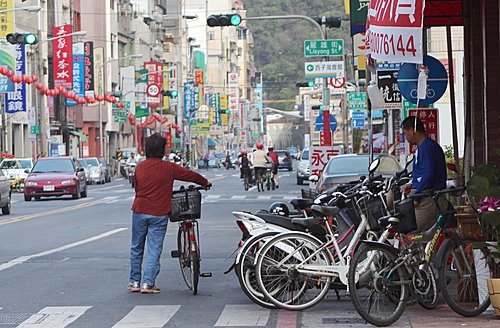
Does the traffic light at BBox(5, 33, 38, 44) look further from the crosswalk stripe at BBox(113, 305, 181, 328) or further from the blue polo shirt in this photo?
the blue polo shirt

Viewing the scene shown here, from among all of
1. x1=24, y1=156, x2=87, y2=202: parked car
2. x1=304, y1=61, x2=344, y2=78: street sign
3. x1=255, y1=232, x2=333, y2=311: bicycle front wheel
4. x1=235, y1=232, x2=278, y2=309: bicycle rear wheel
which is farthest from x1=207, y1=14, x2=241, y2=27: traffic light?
x1=255, y1=232, x2=333, y2=311: bicycle front wheel

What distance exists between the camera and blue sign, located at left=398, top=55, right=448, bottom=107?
1989 centimetres

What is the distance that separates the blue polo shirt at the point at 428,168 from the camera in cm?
1247

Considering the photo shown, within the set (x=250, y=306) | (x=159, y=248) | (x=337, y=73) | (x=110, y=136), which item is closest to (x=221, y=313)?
(x=250, y=306)

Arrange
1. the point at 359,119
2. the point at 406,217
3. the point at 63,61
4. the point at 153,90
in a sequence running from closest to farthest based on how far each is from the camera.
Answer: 1. the point at 406,217
2. the point at 359,119
3. the point at 63,61
4. the point at 153,90

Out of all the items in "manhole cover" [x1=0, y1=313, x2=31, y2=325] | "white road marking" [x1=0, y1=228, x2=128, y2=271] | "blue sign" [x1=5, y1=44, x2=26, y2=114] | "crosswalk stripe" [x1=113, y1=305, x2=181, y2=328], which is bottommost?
"crosswalk stripe" [x1=113, y1=305, x2=181, y2=328]

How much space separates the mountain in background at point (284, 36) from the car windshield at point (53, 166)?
2302 inches

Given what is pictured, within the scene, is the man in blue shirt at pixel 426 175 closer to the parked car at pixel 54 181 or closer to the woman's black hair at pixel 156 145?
the woman's black hair at pixel 156 145

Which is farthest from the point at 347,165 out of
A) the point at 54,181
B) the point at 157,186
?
the point at 54,181

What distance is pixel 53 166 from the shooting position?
144ft

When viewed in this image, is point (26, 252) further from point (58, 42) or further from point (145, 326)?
point (58, 42)

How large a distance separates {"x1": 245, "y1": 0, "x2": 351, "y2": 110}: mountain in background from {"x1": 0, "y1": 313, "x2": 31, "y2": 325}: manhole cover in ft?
293

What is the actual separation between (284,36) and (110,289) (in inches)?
5428

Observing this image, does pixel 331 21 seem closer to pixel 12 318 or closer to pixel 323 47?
pixel 323 47
